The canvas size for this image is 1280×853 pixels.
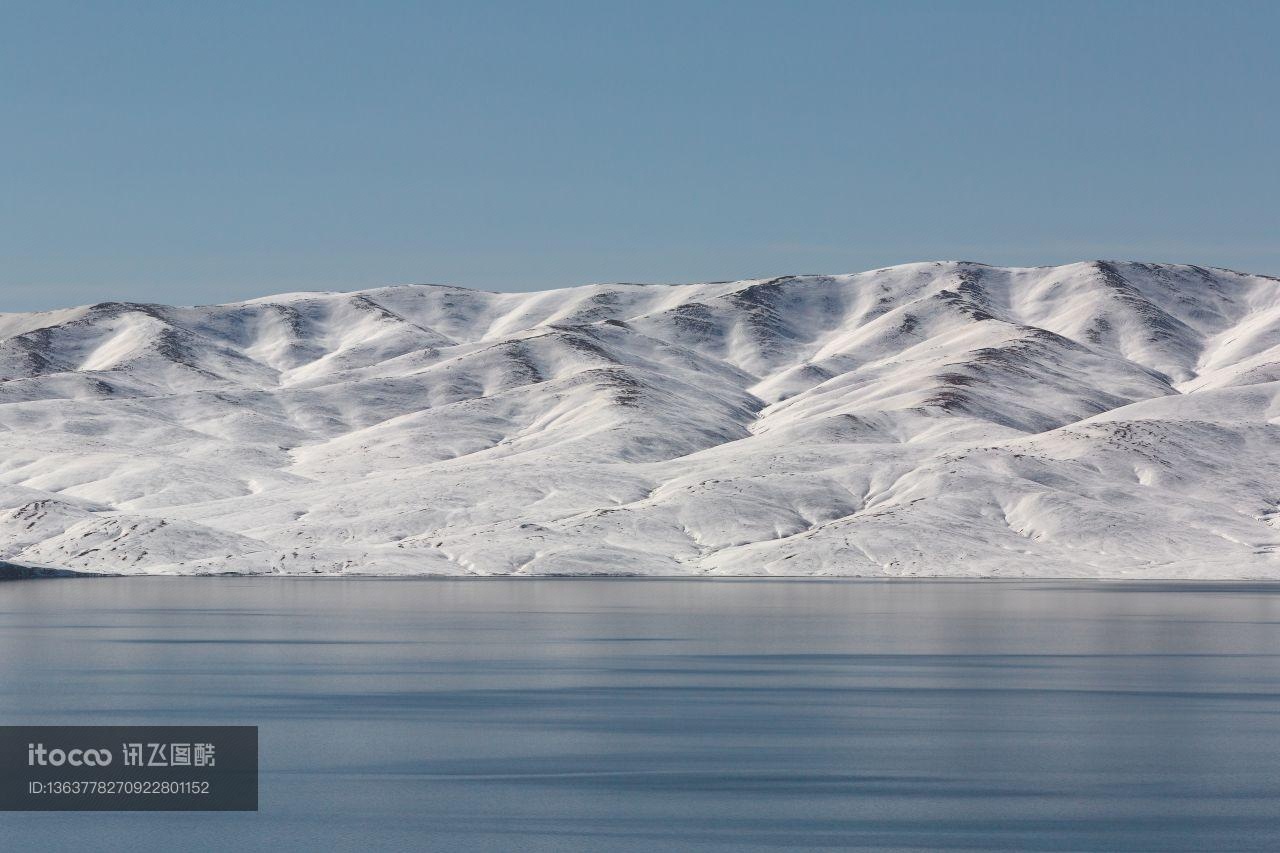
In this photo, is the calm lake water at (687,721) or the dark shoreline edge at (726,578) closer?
the calm lake water at (687,721)

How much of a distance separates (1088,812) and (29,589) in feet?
325

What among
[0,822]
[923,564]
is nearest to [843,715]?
[0,822]

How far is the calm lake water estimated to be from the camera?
32.6 meters

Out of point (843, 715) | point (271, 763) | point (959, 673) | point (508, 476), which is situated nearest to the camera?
point (271, 763)

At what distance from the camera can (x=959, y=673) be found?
59.7 metres

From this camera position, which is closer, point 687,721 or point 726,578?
point 687,721

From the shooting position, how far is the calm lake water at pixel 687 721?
32.6 metres

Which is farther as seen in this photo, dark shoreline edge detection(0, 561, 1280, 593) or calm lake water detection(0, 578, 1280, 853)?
dark shoreline edge detection(0, 561, 1280, 593)

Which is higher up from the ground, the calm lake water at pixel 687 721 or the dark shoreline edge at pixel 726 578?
the calm lake water at pixel 687 721

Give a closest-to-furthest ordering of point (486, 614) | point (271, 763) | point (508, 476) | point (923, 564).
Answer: point (271, 763)
point (486, 614)
point (923, 564)
point (508, 476)

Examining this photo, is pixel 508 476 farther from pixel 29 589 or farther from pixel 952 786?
pixel 952 786

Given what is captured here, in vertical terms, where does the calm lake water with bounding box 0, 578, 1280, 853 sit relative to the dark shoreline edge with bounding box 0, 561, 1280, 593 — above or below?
above

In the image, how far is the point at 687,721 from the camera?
47.0 m

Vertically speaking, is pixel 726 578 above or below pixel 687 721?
below
